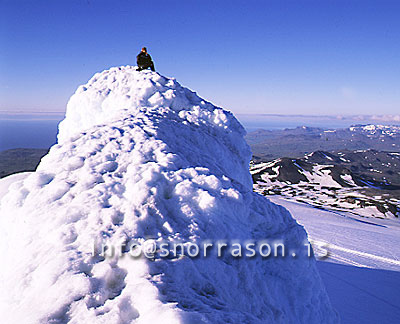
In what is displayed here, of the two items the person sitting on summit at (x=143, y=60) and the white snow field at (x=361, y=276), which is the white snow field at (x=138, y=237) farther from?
the white snow field at (x=361, y=276)

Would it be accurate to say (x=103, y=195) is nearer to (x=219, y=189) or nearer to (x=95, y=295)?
(x=95, y=295)

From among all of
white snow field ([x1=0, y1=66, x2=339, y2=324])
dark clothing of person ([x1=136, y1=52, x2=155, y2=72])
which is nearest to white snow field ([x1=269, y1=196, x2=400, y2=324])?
white snow field ([x1=0, y1=66, x2=339, y2=324])

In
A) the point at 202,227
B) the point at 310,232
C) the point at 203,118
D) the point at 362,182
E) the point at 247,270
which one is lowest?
the point at 362,182

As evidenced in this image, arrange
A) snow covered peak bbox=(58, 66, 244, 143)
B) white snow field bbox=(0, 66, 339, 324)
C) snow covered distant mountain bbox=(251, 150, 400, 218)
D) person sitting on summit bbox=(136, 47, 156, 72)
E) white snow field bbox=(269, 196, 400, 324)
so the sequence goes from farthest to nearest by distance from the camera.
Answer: snow covered distant mountain bbox=(251, 150, 400, 218) < person sitting on summit bbox=(136, 47, 156, 72) < white snow field bbox=(269, 196, 400, 324) < snow covered peak bbox=(58, 66, 244, 143) < white snow field bbox=(0, 66, 339, 324)

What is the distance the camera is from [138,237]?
364 centimetres

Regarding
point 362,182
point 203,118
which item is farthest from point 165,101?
point 362,182

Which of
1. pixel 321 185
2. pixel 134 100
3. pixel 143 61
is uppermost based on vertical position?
pixel 143 61

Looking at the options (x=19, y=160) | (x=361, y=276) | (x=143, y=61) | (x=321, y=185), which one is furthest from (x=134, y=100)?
(x=19, y=160)

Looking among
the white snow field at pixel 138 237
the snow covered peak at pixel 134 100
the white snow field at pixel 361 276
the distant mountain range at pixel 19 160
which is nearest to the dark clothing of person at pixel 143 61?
the snow covered peak at pixel 134 100

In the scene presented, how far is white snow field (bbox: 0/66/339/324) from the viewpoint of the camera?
2916mm

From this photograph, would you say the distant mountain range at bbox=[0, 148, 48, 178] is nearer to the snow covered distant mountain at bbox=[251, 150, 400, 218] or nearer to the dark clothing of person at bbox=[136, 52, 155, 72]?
the snow covered distant mountain at bbox=[251, 150, 400, 218]

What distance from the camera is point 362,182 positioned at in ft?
321

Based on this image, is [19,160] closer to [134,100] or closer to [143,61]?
[143,61]

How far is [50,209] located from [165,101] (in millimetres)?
6372
